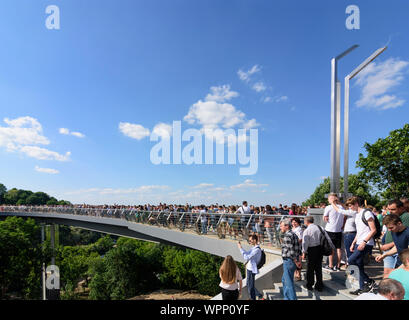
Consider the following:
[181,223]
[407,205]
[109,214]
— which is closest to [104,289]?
[109,214]

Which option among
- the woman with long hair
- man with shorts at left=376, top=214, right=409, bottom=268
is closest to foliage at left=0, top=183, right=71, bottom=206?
the woman with long hair

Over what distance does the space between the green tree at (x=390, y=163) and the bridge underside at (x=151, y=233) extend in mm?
18384

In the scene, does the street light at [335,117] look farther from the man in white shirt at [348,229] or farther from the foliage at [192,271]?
the foliage at [192,271]

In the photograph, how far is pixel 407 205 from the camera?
183 inches

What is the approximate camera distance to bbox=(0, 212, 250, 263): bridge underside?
11312 millimetres

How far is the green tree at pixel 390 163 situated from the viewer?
65.8ft

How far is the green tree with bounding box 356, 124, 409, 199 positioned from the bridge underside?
18.4 meters

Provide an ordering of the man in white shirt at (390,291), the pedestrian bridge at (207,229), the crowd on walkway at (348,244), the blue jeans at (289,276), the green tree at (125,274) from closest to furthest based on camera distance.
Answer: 1. the man in white shirt at (390,291)
2. the crowd on walkway at (348,244)
3. the blue jeans at (289,276)
4. the pedestrian bridge at (207,229)
5. the green tree at (125,274)

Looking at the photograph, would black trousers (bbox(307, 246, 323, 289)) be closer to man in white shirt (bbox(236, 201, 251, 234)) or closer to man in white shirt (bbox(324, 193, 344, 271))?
man in white shirt (bbox(324, 193, 344, 271))

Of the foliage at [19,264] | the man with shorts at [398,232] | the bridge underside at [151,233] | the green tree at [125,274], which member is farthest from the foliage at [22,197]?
the man with shorts at [398,232]

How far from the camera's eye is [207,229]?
13.2 m

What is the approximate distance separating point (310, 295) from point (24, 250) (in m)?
26.1

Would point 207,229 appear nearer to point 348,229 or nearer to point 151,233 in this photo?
point 151,233

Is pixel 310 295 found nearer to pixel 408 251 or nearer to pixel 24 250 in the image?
pixel 408 251
